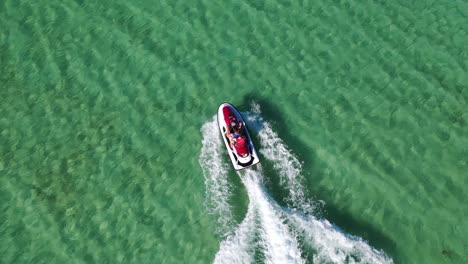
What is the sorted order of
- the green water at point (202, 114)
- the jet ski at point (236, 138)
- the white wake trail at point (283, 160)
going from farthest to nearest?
the white wake trail at point (283, 160)
the jet ski at point (236, 138)
the green water at point (202, 114)

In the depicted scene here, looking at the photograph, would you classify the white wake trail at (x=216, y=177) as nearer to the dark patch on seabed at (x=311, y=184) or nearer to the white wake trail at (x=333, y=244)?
the dark patch on seabed at (x=311, y=184)

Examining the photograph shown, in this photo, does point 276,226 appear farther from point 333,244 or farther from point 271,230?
point 333,244

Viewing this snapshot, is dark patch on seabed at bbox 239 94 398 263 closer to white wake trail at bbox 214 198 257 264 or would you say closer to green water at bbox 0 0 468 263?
green water at bbox 0 0 468 263

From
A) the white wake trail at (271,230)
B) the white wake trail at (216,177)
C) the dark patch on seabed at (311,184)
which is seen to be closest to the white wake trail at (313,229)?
the dark patch on seabed at (311,184)

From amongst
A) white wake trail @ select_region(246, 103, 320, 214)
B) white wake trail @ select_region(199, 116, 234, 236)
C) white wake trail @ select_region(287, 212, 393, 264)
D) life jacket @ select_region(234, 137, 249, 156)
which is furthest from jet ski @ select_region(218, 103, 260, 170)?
white wake trail @ select_region(287, 212, 393, 264)

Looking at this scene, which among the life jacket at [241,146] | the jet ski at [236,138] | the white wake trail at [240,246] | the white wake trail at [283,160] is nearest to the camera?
the white wake trail at [240,246]

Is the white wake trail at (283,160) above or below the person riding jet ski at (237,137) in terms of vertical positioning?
below
